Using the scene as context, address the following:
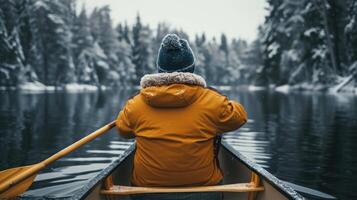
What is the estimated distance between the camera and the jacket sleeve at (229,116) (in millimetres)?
3369

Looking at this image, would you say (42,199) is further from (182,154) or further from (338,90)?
(338,90)

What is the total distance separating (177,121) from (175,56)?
0.55m

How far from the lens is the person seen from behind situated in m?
3.29

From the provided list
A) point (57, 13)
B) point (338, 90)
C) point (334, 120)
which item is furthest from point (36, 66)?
point (334, 120)

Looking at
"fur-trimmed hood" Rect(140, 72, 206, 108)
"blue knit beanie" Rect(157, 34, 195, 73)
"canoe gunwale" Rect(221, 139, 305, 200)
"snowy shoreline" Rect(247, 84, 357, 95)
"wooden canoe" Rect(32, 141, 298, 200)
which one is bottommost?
"snowy shoreline" Rect(247, 84, 357, 95)

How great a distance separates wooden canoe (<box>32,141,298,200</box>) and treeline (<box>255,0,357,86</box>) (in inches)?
1002

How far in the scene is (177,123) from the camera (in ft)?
10.9

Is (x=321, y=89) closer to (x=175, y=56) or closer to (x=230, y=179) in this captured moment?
(x=230, y=179)

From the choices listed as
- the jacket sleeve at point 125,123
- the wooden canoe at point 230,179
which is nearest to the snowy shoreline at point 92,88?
the wooden canoe at point 230,179

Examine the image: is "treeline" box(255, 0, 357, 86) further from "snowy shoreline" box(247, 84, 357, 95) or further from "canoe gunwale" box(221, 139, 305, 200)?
"canoe gunwale" box(221, 139, 305, 200)

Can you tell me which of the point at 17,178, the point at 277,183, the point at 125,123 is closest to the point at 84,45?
the point at 17,178

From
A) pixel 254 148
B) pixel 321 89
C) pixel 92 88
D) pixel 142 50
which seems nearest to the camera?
pixel 254 148

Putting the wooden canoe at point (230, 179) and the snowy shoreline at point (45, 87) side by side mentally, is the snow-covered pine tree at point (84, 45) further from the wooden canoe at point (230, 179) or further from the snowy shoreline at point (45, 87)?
the wooden canoe at point (230, 179)

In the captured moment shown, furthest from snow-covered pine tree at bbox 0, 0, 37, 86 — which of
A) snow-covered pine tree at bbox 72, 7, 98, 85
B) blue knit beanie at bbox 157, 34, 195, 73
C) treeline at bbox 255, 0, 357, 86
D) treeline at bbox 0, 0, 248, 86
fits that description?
blue knit beanie at bbox 157, 34, 195, 73
